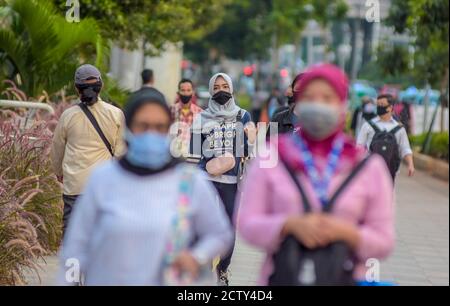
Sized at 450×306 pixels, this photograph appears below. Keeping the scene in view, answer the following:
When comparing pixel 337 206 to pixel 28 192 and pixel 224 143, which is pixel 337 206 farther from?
pixel 28 192

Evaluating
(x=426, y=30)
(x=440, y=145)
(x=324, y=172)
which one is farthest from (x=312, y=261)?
(x=440, y=145)

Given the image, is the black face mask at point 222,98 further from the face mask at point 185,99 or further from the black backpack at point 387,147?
the face mask at point 185,99

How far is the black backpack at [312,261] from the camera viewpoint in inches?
185

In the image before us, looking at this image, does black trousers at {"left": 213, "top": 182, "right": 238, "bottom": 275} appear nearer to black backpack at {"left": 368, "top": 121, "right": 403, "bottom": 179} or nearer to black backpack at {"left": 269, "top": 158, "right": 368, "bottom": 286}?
black backpack at {"left": 368, "top": 121, "right": 403, "bottom": 179}

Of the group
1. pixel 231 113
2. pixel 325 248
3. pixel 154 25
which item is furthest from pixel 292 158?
pixel 154 25

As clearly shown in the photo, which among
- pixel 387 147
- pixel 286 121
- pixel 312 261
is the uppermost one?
pixel 286 121

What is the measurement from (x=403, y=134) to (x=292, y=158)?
8153 millimetres

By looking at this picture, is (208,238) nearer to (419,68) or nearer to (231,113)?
(231,113)

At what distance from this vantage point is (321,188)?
4.79m

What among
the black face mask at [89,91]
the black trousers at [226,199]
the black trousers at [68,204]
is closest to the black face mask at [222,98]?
the black trousers at [226,199]

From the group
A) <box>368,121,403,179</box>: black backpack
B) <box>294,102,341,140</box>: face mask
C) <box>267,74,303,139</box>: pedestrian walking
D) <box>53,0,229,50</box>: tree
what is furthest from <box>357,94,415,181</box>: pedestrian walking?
<box>294,102,341,140</box>: face mask

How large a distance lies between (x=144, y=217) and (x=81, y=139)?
4.23 metres

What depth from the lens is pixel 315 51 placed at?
325ft

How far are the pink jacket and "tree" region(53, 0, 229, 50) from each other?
37.6ft
